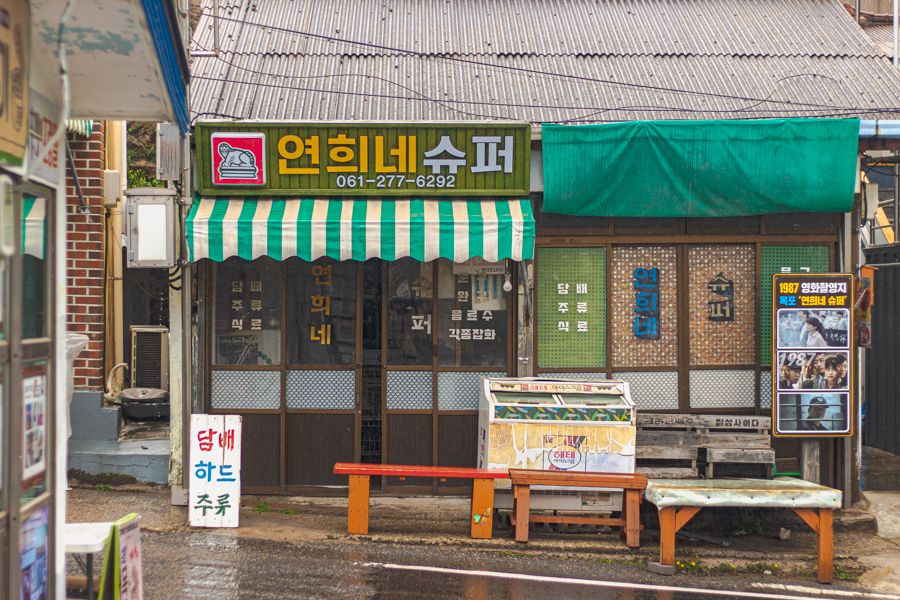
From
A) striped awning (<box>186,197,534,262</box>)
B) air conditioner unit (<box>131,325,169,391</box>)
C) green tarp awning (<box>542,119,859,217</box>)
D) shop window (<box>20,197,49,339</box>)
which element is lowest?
air conditioner unit (<box>131,325,169,391</box>)

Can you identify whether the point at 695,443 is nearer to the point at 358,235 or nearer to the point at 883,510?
the point at 883,510

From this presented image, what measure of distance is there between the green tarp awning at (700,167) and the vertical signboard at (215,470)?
14.6 ft

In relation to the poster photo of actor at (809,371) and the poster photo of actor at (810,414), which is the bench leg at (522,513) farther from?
the poster photo of actor at (809,371)

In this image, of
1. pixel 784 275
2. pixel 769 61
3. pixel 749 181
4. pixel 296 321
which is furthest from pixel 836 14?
pixel 296 321

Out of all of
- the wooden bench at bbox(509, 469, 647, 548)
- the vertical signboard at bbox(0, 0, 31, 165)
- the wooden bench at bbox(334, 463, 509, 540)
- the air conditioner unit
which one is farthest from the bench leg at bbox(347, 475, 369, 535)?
the vertical signboard at bbox(0, 0, 31, 165)

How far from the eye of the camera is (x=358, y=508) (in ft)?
23.2

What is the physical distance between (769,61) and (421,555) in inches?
314

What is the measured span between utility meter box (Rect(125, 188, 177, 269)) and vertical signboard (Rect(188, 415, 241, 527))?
1979 mm

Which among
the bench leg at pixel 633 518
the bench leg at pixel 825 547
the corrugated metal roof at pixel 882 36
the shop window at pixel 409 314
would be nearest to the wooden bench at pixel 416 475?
the bench leg at pixel 633 518

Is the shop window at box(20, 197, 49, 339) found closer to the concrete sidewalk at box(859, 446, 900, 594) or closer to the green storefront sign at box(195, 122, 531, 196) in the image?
the green storefront sign at box(195, 122, 531, 196)

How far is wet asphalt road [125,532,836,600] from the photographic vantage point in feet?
18.8

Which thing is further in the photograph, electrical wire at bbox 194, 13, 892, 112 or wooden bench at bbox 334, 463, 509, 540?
electrical wire at bbox 194, 13, 892, 112

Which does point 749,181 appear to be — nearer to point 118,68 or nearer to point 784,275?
point 784,275

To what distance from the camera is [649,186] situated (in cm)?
806
